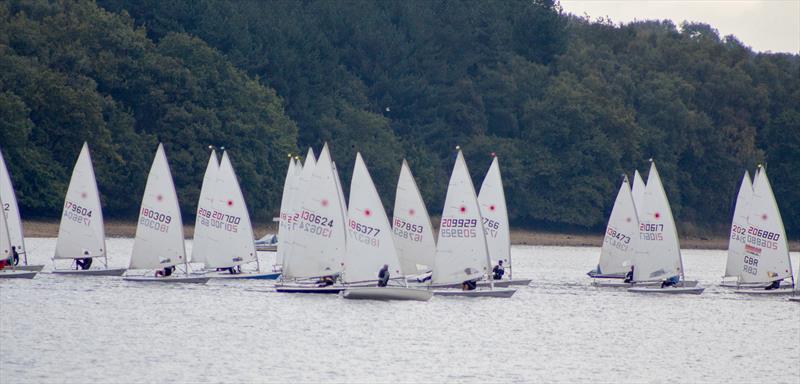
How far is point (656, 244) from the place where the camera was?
65938 mm

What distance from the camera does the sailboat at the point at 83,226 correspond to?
61.8m

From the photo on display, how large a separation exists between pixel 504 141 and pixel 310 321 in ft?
269

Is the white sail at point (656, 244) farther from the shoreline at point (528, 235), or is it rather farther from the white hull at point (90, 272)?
the shoreline at point (528, 235)

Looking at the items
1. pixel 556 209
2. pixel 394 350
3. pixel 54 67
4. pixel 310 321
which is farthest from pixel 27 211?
pixel 394 350

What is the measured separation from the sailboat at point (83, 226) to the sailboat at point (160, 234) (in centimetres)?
213

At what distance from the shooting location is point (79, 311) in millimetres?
50750

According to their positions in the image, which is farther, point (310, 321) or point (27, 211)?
point (27, 211)

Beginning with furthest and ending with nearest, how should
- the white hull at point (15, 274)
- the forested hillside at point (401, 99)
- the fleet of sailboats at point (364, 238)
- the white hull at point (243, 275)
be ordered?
Result: the forested hillside at point (401, 99)
the white hull at point (243, 275)
the white hull at point (15, 274)
the fleet of sailboats at point (364, 238)

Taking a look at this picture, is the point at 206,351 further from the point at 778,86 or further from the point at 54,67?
the point at 778,86

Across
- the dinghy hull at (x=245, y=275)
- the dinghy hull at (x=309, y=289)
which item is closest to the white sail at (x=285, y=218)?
the dinghy hull at (x=245, y=275)

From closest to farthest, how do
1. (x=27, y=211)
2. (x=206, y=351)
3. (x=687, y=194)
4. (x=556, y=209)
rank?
1. (x=206, y=351)
2. (x=27, y=211)
3. (x=556, y=209)
4. (x=687, y=194)

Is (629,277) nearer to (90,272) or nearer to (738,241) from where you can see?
(738,241)

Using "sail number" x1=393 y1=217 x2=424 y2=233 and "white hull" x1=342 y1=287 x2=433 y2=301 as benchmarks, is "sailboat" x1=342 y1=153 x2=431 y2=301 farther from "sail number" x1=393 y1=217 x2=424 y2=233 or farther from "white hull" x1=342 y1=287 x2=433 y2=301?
"sail number" x1=393 y1=217 x2=424 y2=233

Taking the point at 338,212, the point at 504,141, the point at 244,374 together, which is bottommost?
the point at 244,374
